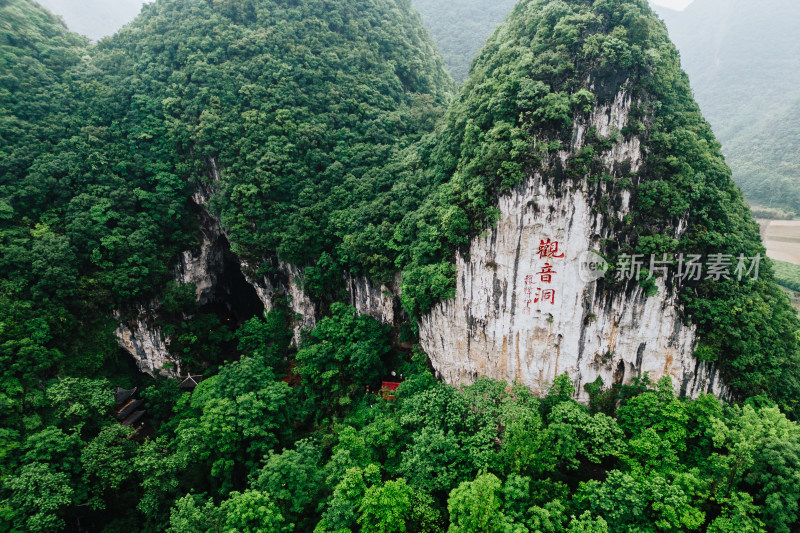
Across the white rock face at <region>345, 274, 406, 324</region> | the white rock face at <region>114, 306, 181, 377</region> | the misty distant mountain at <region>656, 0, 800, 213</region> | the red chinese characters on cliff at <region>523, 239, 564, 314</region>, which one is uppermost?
the misty distant mountain at <region>656, 0, 800, 213</region>

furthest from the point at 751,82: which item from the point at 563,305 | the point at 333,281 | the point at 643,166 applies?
the point at 333,281

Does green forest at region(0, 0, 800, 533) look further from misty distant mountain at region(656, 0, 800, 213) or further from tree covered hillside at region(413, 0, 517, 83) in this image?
misty distant mountain at region(656, 0, 800, 213)

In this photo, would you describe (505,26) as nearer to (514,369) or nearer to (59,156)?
(514,369)

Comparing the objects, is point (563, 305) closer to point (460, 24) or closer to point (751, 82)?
point (460, 24)

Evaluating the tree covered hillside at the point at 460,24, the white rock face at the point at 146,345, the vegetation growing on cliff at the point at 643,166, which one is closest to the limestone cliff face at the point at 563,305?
the vegetation growing on cliff at the point at 643,166

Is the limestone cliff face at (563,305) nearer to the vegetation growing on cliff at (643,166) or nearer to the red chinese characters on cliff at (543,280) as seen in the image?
the red chinese characters on cliff at (543,280)

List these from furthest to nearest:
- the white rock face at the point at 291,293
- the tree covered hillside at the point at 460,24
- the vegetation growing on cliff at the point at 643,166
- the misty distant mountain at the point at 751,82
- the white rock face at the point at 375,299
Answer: the tree covered hillside at the point at 460,24, the misty distant mountain at the point at 751,82, the white rock face at the point at 291,293, the white rock face at the point at 375,299, the vegetation growing on cliff at the point at 643,166

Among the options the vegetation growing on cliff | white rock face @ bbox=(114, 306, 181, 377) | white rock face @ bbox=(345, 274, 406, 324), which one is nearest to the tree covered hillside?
the vegetation growing on cliff
